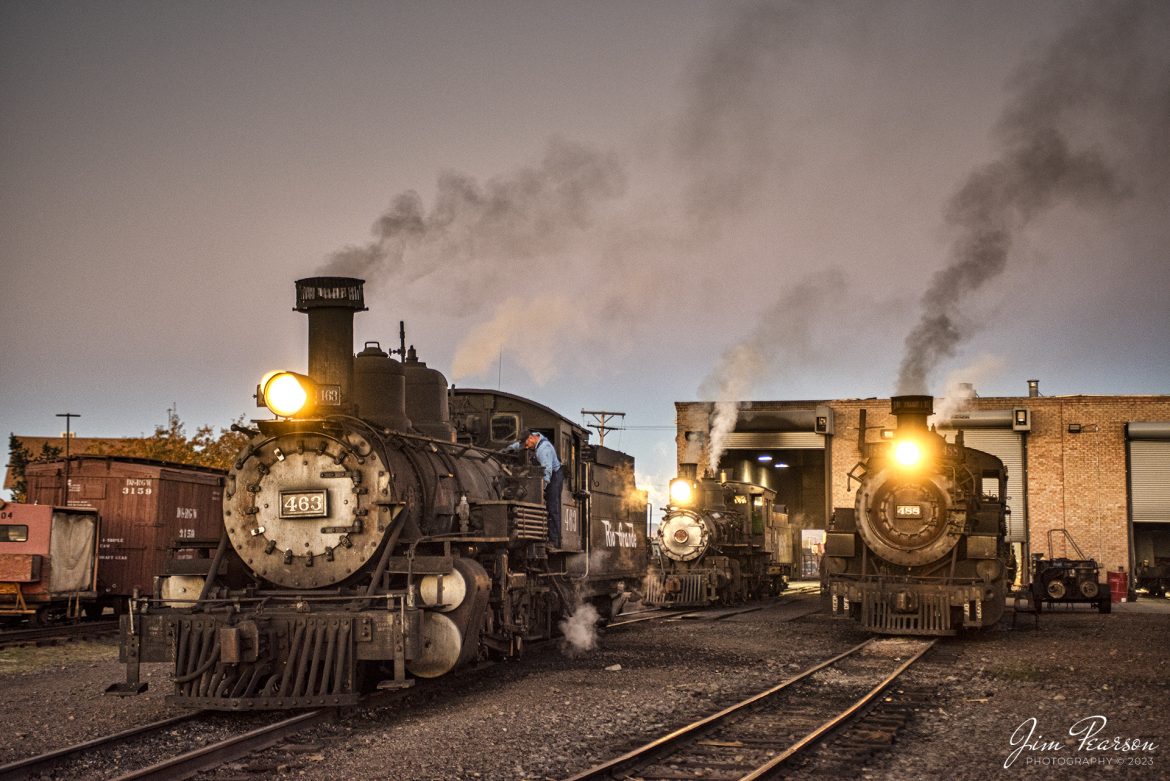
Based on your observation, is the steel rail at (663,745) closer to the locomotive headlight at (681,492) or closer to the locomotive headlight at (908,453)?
the locomotive headlight at (908,453)

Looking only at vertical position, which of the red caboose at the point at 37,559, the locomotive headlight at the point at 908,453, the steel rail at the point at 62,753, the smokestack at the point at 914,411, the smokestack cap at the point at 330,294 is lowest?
the steel rail at the point at 62,753

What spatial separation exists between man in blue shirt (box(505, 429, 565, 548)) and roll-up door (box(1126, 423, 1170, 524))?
2823 cm

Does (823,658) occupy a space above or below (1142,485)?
below

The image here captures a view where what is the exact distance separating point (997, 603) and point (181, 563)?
11.1 metres

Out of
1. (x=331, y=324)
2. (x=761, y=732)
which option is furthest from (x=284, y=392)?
(x=761, y=732)

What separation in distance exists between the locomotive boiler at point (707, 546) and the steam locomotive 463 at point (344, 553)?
12288mm

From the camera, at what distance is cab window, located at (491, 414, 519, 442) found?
1318 cm

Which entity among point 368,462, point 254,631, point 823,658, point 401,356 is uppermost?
point 401,356

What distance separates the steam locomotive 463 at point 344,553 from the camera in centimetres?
854

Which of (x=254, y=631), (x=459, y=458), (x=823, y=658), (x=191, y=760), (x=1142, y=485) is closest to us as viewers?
(x=191, y=760)

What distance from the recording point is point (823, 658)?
519 inches

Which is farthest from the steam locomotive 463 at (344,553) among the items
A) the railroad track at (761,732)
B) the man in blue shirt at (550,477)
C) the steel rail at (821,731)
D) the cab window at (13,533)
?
the cab window at (13,533)

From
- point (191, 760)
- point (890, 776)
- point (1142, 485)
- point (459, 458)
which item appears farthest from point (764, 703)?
point (1142, 485)

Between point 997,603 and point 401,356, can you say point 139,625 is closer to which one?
point 401,356
